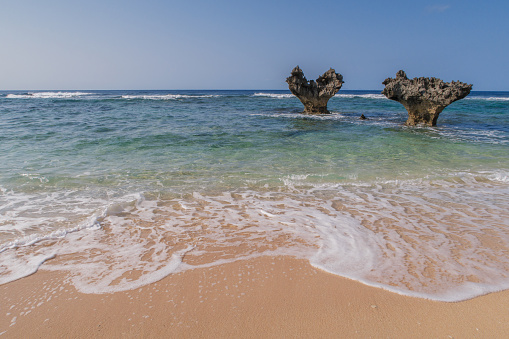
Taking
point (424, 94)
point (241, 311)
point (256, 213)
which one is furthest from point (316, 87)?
point (241, 311)

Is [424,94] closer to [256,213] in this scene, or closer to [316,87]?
[316,87]

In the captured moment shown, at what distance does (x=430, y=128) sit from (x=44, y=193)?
14154 millimetres

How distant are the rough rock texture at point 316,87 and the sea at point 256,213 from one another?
10.8 metres

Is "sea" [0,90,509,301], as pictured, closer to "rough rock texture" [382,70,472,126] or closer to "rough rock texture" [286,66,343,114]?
"rough rock texture" [382,70,472,126]

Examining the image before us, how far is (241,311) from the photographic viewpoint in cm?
209

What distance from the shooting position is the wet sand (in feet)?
6.27

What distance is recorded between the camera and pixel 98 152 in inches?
303

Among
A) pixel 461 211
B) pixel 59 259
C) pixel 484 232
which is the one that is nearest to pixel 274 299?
pixel 59 259

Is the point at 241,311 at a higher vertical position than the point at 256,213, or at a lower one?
lower

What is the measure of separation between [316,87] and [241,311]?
1806cm

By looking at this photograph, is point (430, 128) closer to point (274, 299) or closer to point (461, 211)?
point (461, 211)

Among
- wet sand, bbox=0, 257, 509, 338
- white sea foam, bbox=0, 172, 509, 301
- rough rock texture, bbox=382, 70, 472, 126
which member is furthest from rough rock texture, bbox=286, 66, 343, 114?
wet sand, bbox=0, 257, 509, 338

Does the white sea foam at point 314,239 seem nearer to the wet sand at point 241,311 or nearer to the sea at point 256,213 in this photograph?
the sea at point 256,213

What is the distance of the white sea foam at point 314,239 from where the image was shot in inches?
99.0
